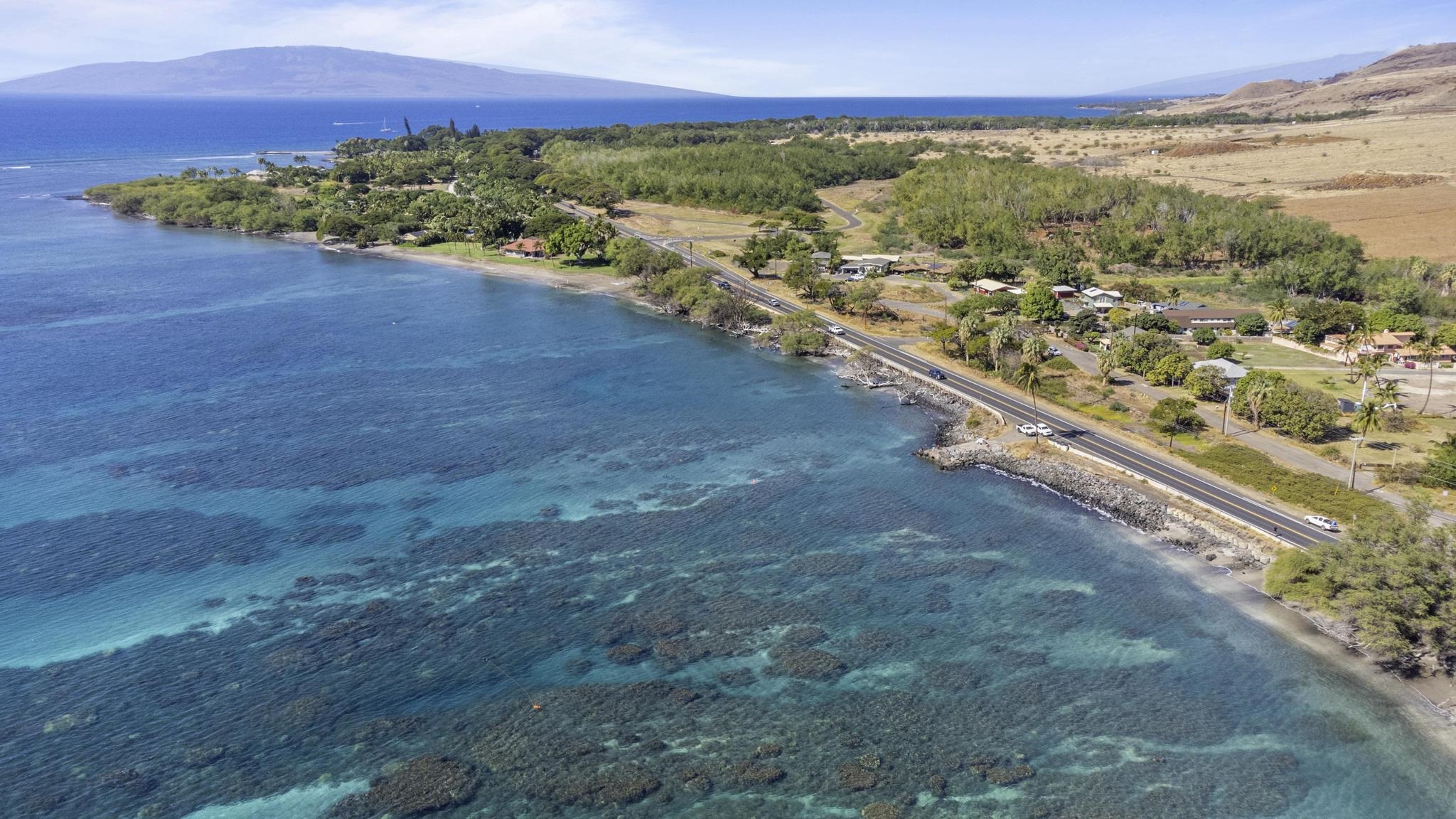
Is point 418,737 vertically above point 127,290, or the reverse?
point 127,290

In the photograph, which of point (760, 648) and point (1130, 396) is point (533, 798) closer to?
point (760, 648)

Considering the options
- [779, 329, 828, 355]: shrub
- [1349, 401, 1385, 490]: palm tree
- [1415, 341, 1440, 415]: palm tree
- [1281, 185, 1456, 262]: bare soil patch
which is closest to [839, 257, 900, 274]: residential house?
[779, 329, 828, 355]: shrub

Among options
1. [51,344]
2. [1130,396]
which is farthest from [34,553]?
[1130,396]

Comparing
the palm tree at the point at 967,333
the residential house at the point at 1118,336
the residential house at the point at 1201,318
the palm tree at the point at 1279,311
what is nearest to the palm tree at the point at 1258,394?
the residential house at the point at 1118,336

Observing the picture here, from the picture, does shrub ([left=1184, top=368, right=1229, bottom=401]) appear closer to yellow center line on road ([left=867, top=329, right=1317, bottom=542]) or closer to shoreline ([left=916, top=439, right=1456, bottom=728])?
yellow center line on road ([left=867, top=329, right=1317, bottom=542])

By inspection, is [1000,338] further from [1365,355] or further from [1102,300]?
[1365,355]

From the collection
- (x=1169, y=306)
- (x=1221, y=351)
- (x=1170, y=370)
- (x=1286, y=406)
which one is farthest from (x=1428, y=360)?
(x=1169, y=306)

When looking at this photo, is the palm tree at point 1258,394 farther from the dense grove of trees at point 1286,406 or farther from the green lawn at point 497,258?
the green lawn at point 497,258
